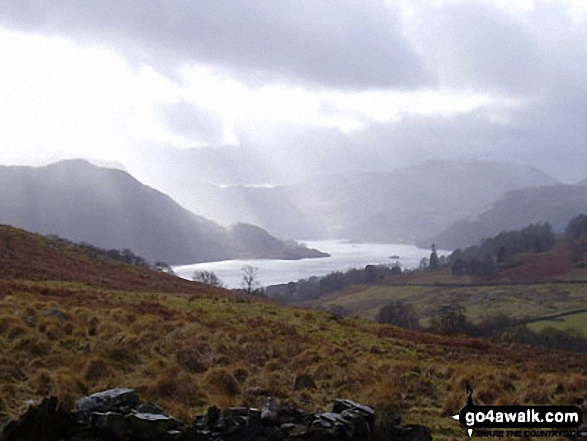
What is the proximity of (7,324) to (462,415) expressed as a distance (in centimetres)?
1293

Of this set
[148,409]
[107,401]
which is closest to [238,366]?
[148,409]

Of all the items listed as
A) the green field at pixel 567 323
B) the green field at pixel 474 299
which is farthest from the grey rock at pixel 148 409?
the green field at pixel 474 299

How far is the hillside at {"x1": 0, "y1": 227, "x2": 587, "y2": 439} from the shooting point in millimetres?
12016

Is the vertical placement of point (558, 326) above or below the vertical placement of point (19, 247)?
below

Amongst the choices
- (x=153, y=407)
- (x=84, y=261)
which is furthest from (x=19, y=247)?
(x=153, y=407)

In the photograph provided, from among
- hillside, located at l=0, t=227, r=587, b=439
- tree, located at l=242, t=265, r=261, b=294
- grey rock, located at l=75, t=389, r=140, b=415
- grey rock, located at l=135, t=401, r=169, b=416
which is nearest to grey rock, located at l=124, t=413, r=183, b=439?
grey rock, located at l=135, t=401, r=169, b=416

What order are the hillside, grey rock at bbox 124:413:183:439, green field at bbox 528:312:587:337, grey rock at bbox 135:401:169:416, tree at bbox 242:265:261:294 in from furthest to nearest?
tree at bbox 242:265:261:294, green field at bbox 528:312:587:337, the hillside, grey rock at bbox 135:401:169:416, grey rock at bbox 124:413:183:439

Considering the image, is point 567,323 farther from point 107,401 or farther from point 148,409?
point 107,401

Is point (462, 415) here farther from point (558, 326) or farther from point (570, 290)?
point (570, 290)

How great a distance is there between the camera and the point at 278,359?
53.0 feet

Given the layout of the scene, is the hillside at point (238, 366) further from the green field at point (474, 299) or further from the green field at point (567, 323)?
the green field at point (474, 299)

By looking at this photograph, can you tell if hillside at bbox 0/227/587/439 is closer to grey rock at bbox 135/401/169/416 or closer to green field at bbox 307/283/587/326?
grey rock at bbox 135/401/169/416

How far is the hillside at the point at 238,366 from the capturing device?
473 inches

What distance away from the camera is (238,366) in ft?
47.3
